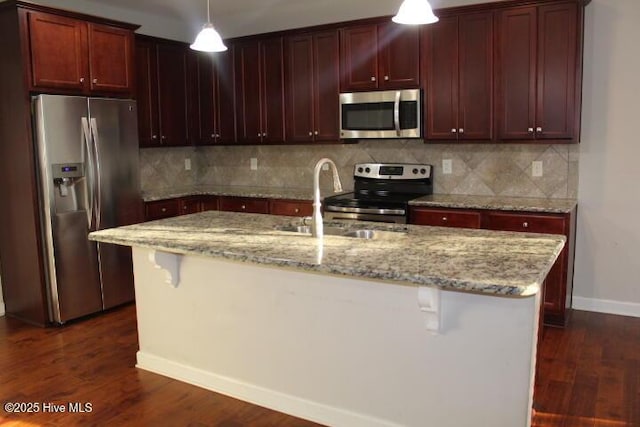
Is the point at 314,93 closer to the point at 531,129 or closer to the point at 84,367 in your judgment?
the point at 531,129

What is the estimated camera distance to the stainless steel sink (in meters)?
2.96

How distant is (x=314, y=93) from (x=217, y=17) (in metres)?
1.50

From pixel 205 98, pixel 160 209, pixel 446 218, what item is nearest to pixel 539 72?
pixel 446 218

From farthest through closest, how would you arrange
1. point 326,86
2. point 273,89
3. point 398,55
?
point 273,89
point 326,86
point 398,55

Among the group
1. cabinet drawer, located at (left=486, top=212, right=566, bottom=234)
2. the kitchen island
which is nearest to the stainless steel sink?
the kitchen island

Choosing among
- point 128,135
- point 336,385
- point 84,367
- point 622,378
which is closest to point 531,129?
point 622,378

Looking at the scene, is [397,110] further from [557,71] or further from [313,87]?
[557,71]

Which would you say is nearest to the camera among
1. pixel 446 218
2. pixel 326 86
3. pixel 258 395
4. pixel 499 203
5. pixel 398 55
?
pixel 258 395

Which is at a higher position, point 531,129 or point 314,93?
point 314,93

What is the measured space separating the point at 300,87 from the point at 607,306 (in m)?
3.10

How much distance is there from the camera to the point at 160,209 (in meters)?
4.94

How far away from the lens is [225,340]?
297 cm

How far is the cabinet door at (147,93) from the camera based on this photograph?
16.5 feet

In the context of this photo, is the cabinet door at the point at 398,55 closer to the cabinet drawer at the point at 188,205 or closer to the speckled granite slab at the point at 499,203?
the speckled granite slab at the point at 499,203
